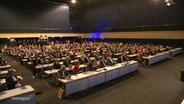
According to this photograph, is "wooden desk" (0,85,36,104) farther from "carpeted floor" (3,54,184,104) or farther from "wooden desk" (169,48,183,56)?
"wooden desk" (169,48,183,56)

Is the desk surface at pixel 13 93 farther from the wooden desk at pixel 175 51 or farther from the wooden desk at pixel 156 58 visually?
the wooden desk at pixel 175 51

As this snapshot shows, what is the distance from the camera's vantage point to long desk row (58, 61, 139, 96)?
278 inches

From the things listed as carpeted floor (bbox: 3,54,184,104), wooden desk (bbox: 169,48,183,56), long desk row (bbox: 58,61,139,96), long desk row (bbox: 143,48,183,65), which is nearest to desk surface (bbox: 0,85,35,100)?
carpeted floor (bbox: 3,54,184,104)

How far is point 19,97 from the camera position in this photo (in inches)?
214

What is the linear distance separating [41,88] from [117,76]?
4.16 metres

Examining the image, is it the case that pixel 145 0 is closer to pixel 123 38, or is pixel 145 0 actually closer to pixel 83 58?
pixel 123 38

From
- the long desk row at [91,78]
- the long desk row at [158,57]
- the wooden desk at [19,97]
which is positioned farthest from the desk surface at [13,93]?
the long desk row at [158,57]

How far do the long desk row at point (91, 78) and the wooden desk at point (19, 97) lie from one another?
1.52 m

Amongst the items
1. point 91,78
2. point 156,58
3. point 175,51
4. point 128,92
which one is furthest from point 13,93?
point 175,51

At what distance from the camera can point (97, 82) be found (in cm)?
825

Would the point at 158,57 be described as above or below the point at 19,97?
above

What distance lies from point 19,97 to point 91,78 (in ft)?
11.1

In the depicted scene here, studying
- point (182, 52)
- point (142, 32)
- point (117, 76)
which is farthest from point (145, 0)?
point (117, 76)

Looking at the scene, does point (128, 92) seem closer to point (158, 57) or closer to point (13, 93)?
point (13, 93)
